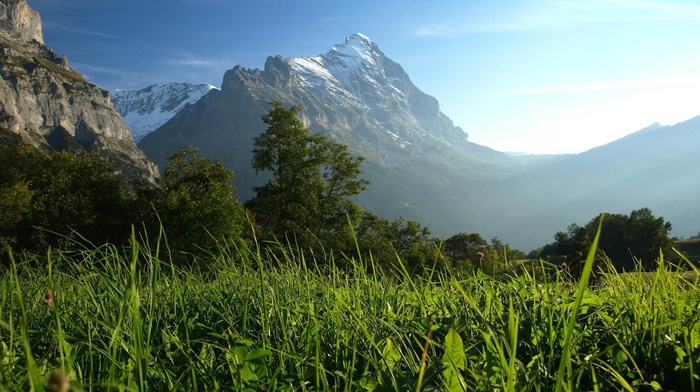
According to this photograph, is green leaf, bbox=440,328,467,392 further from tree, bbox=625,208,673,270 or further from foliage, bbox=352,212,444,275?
tree, bbox=625,208,673,270

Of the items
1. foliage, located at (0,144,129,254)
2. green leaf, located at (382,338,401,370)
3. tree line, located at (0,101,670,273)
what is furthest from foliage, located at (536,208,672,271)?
green leaf, located at (382,338,401,370)

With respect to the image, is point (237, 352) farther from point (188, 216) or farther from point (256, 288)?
point (188, 216)

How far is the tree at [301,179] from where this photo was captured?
102ft

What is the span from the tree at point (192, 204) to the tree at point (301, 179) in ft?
10.3

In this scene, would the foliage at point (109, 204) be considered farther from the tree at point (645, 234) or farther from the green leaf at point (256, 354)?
the tree at point (645, 234)

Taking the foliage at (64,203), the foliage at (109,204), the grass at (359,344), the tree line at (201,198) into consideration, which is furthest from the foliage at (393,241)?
the grass at (359,344)

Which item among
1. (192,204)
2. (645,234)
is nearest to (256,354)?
(192,204)

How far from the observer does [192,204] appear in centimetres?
2809

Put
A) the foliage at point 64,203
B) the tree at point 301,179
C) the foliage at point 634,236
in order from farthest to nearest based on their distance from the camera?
the foliage at point 634,236 < the tree at point 301,179 < the foliage at point 64,203

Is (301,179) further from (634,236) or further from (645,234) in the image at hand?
(645,234)

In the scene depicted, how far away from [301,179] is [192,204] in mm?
7813

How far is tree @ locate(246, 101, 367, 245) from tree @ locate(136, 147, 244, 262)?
123 inches

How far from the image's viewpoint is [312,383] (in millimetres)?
1740

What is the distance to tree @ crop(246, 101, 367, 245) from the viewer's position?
31172 mm
